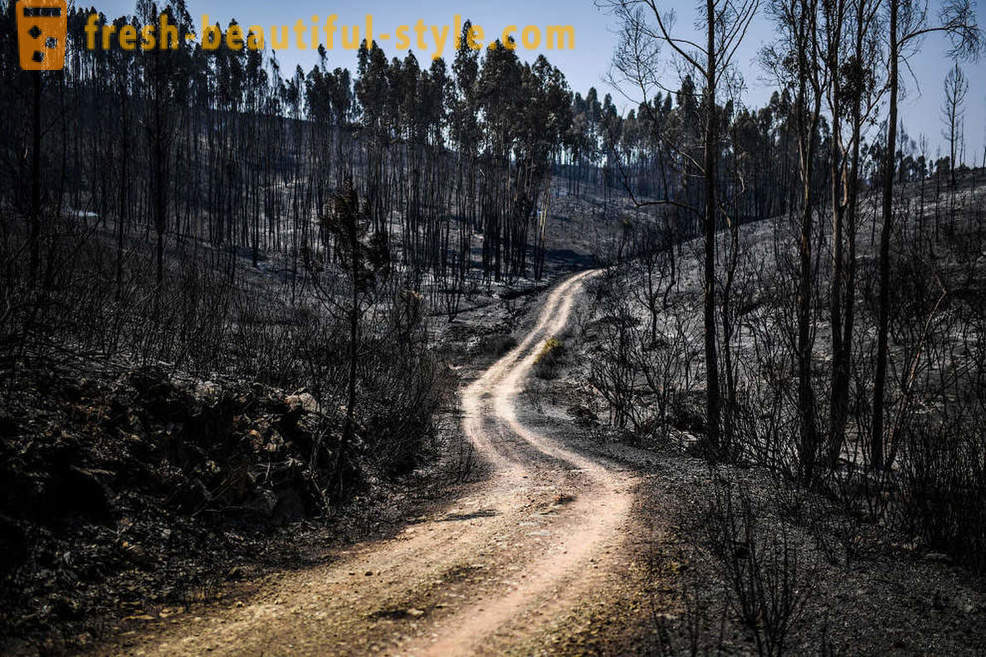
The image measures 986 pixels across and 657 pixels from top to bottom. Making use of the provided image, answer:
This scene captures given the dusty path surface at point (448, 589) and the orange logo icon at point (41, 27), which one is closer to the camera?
the dusty path surface at point (448, 589)

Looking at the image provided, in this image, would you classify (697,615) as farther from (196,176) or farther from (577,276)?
(196,176)

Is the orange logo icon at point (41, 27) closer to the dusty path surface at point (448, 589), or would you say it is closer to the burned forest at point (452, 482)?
the burned forest at point (452, 482)

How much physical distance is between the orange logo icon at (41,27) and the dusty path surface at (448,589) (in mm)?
19878

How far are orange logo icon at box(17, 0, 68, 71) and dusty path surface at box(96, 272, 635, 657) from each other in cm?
1988

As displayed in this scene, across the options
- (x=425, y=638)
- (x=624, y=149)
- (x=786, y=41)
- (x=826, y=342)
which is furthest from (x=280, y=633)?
(x=624, y=149)

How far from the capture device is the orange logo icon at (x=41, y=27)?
672 inches

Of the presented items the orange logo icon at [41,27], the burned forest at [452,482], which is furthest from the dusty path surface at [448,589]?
the orange logo icon at [41,27]

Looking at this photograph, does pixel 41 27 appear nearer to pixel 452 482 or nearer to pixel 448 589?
pixel 452 482

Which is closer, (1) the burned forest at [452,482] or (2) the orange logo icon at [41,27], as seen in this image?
(1) the burned forest at [452,482]

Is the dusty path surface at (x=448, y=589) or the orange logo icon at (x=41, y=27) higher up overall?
the orange logo icon at (x=41, y=27)

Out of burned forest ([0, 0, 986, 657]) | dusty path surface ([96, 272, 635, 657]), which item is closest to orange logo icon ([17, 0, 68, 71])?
burned forest ([0, 0, 986, 657])

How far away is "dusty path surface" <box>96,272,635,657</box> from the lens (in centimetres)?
489

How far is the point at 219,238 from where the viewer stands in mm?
52531

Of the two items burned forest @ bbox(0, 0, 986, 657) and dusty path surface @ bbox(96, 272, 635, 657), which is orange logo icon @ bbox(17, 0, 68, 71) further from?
dusty path surface @ bbox(96, 272, 635, 657)
